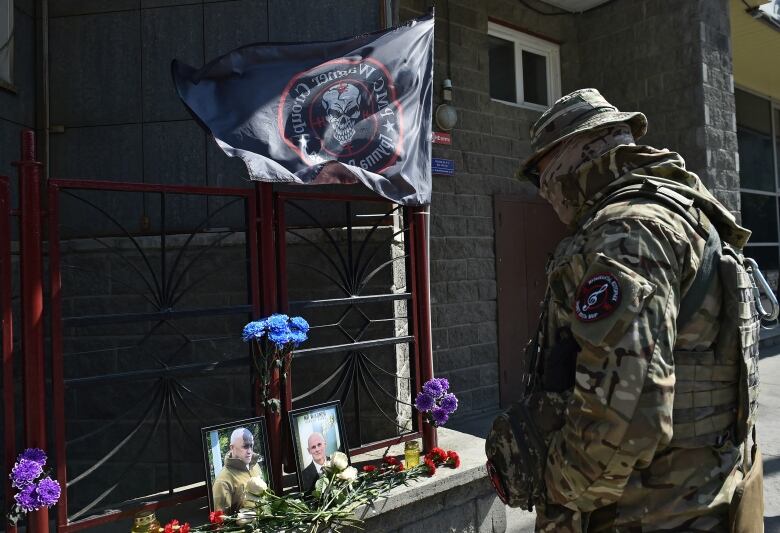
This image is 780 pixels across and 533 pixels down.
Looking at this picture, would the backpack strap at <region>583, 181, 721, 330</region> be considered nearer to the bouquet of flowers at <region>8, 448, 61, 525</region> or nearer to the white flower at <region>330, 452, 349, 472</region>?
the white flower at <region>330, 452, 349, 472</region>

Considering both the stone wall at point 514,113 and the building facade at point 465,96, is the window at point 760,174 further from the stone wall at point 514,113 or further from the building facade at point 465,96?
the stone wall at point 514,113

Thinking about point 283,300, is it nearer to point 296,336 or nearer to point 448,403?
point 296,336

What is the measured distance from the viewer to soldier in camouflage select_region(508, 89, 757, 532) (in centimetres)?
155

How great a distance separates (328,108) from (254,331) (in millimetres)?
1141

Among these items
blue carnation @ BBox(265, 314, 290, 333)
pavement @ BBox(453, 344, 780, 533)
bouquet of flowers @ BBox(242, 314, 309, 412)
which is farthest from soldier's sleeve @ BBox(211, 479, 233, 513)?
pavement @ BBox(453, 344, 780, 533)

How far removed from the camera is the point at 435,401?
3.22 m

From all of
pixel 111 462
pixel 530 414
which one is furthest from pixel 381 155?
pixel 111 462

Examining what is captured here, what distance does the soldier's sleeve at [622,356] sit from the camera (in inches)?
60.7

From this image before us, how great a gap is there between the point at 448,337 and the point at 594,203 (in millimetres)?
3423

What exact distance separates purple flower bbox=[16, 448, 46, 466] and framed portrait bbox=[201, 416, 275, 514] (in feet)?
1.97

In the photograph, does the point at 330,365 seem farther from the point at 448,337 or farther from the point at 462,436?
the point at 448,337

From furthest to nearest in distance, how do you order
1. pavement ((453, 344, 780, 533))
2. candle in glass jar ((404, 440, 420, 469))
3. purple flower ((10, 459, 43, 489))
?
pavement ((453, 344, 780, 533))
candle in glass jar ((404, 440, 420, 469))
purple flower ((10, 459, 43, 489))

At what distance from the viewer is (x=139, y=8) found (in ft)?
13.6

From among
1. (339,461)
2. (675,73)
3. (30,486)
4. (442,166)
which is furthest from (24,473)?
(675,73)
